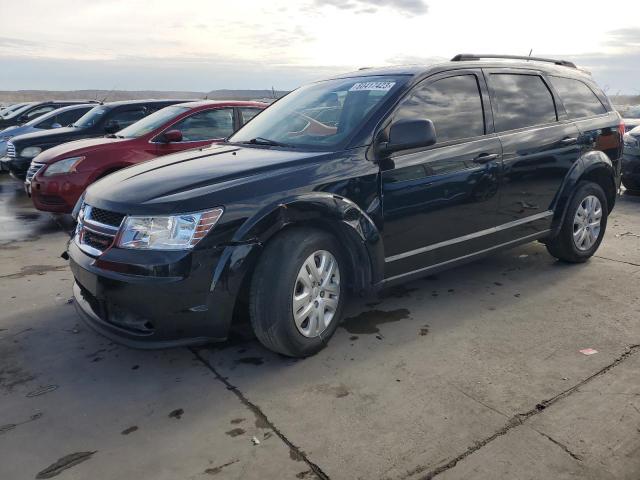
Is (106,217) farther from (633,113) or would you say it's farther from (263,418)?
(633,113)

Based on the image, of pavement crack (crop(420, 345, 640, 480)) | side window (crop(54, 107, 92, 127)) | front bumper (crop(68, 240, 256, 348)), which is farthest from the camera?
side window (crop(54, 107, 92, 127))

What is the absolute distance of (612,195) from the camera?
5172mm

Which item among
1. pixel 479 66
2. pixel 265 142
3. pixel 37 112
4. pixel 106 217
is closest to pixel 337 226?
pixel 265 142

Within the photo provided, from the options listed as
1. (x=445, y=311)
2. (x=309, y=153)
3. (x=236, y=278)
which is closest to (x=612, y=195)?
(x=445, y=311)

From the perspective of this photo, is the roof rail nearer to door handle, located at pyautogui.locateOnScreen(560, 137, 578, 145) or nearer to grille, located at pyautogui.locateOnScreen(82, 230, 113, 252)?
door handle, located at pyautogui.locateOnScreen(560, 137, 578, 145)

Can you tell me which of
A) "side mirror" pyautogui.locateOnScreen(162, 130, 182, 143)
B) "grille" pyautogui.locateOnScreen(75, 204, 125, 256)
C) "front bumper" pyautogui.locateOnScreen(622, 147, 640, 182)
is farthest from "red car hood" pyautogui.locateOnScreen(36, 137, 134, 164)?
"front bumper" pyautogui.locateOnScreen(622, 147, 640, 182)

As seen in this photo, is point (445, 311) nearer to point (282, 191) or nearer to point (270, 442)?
point (282, 191)

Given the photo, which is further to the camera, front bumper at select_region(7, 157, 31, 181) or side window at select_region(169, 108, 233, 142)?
front bumper at select_region(7, 157, 31, 181)

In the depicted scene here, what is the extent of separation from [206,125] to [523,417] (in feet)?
18.8

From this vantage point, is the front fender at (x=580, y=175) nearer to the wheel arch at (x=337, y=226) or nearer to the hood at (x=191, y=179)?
the wheel arch at (x=337, y=226)

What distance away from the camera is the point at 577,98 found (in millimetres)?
4922

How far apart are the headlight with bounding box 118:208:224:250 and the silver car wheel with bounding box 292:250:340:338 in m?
0.60

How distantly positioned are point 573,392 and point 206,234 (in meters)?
2.08

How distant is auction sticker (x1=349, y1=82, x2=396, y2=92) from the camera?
3746 mm
